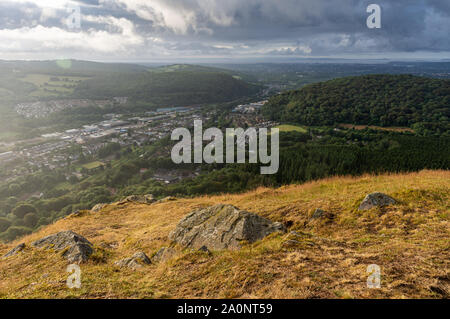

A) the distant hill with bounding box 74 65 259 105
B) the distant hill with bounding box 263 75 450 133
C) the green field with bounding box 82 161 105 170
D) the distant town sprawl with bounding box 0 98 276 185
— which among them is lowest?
the green field with bounding box 82 161 105 170

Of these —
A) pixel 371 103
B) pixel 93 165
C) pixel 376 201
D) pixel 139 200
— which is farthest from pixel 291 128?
pixel 376 201

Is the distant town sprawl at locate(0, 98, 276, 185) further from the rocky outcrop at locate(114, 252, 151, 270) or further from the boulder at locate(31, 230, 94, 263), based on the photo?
the rocky outcrop at locate(114, 252, 151, 270)

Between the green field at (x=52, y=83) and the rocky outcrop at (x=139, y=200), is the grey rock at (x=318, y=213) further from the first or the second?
the green field at (x=52, y=83)

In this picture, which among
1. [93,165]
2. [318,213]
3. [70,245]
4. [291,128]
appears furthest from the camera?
[291,128]

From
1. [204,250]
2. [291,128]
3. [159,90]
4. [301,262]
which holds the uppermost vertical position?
[159,90]

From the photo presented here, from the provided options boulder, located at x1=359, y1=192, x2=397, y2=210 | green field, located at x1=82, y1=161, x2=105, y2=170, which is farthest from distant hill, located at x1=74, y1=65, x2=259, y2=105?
boulder, located at x1=359, y1=192, x2=397, y2=210

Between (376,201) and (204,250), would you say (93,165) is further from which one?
(376,201)
